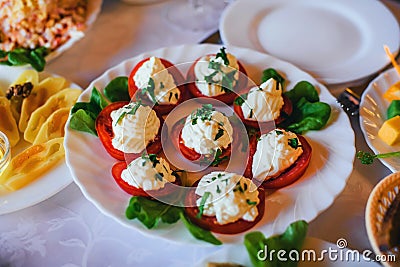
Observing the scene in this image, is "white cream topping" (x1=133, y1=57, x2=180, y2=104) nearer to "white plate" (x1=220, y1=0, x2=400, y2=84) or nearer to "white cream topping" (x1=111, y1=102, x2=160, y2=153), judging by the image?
"white cream topping" (x1=111, y1=102, x2=160, y2=153)

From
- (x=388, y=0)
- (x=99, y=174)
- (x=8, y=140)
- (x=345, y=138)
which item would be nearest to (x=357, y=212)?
(x=345, y=138)

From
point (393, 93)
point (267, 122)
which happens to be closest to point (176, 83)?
point (267, 122)

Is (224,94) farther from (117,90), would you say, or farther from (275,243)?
(275,243)

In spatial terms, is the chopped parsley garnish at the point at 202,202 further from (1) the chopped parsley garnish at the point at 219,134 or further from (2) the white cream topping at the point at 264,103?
(2) the white cream topping at the point at 264,103

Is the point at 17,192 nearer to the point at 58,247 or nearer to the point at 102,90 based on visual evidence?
the point at 58,247

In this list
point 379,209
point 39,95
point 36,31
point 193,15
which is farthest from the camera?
point 193,15

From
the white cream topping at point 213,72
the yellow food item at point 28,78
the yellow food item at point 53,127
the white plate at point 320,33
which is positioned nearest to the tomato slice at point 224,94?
the white cream topping at point 213,72
